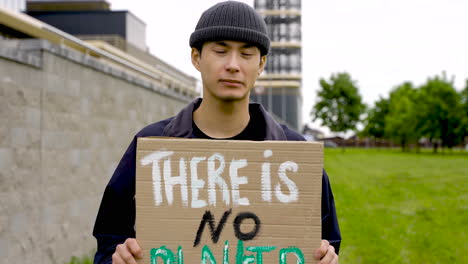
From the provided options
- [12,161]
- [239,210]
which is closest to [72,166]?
[12,161]

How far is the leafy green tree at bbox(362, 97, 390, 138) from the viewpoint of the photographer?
217 ft

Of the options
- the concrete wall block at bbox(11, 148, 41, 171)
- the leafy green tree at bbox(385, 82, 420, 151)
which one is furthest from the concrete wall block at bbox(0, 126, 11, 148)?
the leafy green tree at bbox(385, 82, 420, 151)

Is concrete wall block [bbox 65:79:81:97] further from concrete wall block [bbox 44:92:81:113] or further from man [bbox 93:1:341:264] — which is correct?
man [bbox 93:1:341:264]

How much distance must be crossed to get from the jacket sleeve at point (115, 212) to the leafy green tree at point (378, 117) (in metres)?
67.3

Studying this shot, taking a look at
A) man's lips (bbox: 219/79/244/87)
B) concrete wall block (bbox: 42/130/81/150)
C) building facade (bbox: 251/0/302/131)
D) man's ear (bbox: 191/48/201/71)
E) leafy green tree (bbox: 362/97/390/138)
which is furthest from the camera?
leafy green tree (bbox: 362/97/390/138)

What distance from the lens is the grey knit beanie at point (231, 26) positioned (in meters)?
1.85

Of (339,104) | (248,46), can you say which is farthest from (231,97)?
(339,104)

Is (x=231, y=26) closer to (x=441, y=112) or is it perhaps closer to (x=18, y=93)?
(x=18, y=93)

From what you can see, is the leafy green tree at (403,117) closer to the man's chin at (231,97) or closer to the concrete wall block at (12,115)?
the concrete wall block at (12,115)

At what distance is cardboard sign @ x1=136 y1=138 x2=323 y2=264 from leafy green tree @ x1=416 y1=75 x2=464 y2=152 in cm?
4107

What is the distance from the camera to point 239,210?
164 cm

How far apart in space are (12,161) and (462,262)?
15.7ft

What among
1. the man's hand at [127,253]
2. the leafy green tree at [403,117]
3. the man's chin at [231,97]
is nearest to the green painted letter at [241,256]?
the man's hand at [127,253]

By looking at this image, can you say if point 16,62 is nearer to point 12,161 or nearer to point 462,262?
point 12,161
